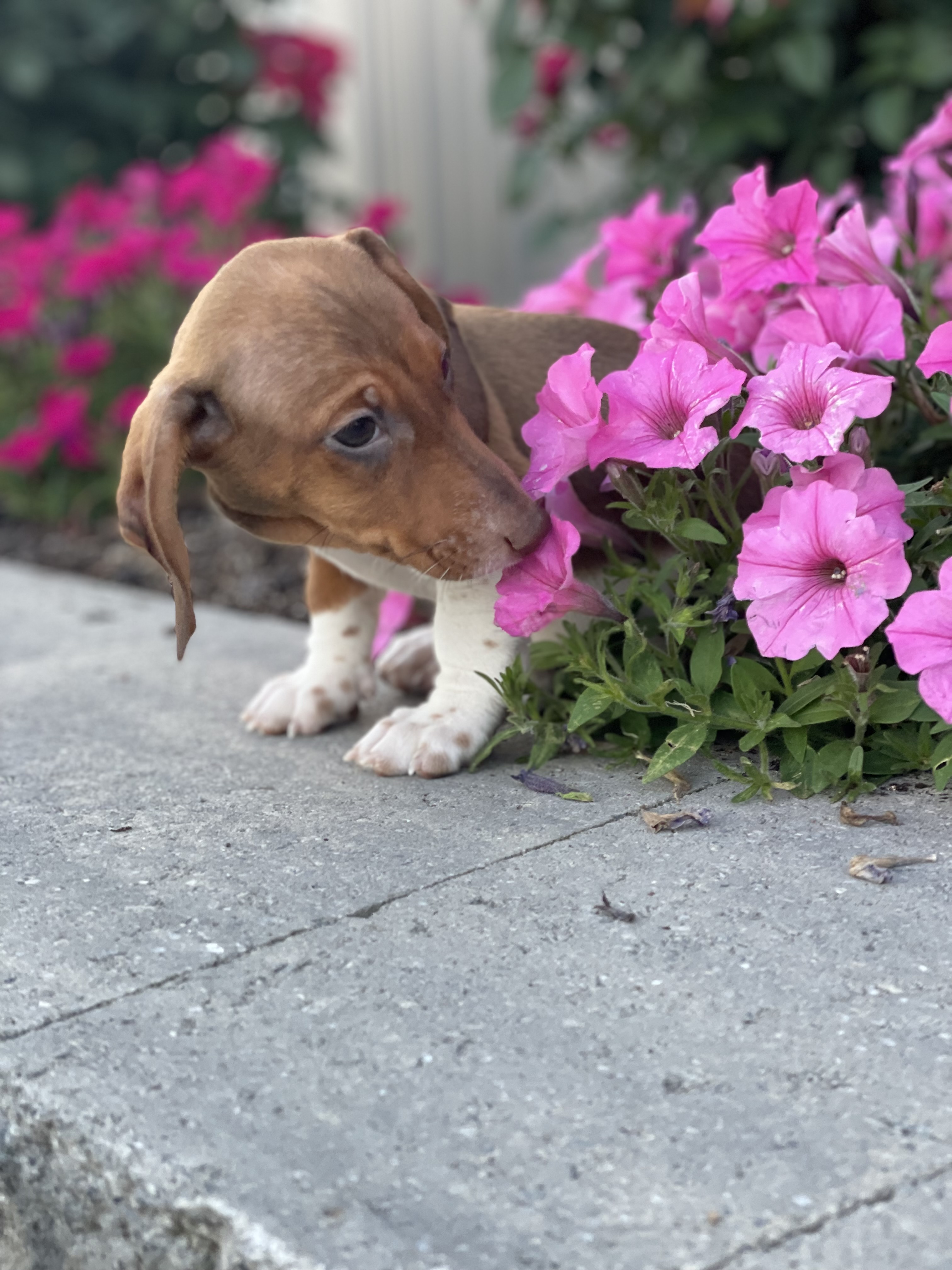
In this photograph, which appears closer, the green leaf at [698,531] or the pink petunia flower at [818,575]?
the pink petunia flower at [818,575]

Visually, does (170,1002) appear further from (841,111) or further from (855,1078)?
(841,111)

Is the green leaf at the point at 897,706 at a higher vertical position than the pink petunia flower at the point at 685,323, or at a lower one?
lower

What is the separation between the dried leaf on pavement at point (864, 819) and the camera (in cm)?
204

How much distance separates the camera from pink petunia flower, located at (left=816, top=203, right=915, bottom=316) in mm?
2426

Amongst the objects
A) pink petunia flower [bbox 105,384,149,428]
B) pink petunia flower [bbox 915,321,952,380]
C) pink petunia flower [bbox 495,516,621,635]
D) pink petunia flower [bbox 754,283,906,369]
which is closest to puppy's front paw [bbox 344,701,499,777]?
pink petunia flower [bbox 495,516,621,635]

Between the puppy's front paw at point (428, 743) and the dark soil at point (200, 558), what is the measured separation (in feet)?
5.34

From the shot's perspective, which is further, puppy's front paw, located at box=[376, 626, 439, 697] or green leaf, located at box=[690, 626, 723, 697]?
puppy's front paw, located at box=[376, 626, 439, 697]

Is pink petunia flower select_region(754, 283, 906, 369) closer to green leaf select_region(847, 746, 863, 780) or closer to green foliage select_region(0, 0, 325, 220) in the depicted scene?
green leaf select_region(847, 746, 863, 780)

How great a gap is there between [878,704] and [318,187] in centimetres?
686

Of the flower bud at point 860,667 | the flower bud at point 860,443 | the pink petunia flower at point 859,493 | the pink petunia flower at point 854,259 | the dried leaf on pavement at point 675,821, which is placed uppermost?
the pink petunia flower at point 854,259

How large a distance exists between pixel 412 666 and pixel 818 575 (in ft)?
3.81

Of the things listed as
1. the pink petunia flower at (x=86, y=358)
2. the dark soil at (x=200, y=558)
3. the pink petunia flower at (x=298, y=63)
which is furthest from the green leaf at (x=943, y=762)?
the pink petunia flower at (x=298, y=63)

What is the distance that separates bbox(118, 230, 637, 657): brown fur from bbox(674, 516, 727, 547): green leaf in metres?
0.24

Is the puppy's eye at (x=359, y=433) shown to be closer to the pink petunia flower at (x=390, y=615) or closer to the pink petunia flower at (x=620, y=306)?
the pink petunia flower at (x=390, y=615)
